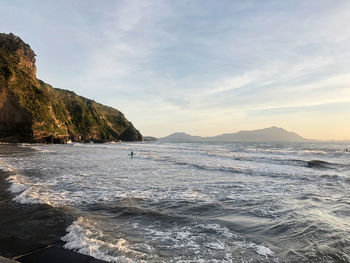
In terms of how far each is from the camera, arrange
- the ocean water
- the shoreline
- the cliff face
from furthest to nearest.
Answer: the cliff face, the ocean water, the shoreline

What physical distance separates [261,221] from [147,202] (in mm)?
4396

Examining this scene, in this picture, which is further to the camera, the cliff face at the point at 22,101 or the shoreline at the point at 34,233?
the cliff face at the point at 22,101

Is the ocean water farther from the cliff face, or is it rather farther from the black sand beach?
the cliff face

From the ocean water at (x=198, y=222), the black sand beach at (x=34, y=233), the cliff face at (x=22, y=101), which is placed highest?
the cliff face at (x=22, y=101)

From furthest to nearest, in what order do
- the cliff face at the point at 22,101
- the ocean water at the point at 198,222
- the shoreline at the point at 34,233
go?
1. the cliff face at the point at 22,101
2. the ocean water at the point at 198,222
3. the shoreline at the point at 34,233

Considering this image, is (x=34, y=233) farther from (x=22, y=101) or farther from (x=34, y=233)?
(x=22, y=101)

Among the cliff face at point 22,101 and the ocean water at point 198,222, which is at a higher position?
the cliff face at point 22,101

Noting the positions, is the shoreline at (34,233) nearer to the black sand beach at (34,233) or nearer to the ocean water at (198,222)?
the black sand beach at (34,233)

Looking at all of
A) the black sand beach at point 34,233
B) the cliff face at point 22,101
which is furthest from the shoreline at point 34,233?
the cliff face at point 22,101

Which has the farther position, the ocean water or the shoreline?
the ocean water

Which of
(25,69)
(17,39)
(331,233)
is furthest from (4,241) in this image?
(17,39)

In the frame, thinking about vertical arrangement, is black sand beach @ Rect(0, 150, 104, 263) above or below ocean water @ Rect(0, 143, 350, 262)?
above

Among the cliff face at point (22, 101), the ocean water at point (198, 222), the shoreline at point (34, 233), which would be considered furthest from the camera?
the cliff face at point (22, 101)

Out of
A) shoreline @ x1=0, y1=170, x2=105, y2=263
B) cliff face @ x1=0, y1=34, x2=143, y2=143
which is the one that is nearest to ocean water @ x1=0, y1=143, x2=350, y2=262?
shoreline @ x1=0, y1=170, x2=105, y2=263
